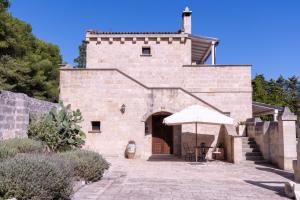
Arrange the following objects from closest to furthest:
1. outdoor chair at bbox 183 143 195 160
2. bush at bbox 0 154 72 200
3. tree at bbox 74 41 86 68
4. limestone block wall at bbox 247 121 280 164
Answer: bush at bbox 0 154 72 200 → limestone block wall at bbox 247 121 280 164 → outdoor chair at bbox 183 143 195 160 → tree at bbox 74 41 86 68

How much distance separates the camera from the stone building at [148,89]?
15.5 metres

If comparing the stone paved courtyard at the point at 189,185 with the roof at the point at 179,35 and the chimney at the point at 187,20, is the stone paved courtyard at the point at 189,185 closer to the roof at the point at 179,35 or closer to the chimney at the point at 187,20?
the roof at the point at 179,35

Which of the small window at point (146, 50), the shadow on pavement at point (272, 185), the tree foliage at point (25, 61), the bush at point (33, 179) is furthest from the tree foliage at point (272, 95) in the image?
the bush at point (33, 179)

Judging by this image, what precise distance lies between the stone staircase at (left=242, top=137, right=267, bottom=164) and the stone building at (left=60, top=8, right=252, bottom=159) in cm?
141

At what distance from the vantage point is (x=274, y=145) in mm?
13000

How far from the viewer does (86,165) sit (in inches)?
321

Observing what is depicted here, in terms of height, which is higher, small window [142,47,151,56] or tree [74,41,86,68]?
tree [74,41,86,68]

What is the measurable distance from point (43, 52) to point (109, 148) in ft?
67.3

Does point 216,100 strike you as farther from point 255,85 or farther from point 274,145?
point 255,85

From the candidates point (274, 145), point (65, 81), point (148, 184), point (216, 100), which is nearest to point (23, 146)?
point (148, 184)

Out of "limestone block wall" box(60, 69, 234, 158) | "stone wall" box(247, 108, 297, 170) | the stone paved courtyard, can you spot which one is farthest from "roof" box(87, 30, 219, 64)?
the stone paved courtyard

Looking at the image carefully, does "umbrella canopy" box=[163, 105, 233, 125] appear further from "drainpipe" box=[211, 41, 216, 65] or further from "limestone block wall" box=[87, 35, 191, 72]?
"drainpipe" box=[211, 41, 216, 65]

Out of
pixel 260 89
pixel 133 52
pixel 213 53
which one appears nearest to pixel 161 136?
pixel 133 52

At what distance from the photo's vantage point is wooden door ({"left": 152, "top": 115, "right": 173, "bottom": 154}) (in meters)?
17.4
